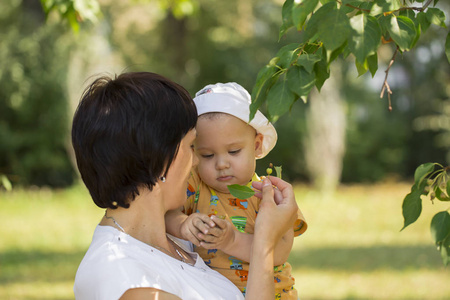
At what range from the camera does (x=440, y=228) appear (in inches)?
78.8

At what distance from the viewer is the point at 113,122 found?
183 centimetres

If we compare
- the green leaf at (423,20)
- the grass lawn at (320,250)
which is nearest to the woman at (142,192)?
the green leaf at (423,20)

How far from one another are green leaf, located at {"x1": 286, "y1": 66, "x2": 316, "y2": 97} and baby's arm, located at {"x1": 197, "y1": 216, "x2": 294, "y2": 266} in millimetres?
635

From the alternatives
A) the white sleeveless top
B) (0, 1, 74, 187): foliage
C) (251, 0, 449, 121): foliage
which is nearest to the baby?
the white sleeveless top

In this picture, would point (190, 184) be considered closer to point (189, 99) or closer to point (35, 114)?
point (189, 99)

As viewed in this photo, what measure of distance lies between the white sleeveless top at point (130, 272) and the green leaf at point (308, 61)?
771 millimetres

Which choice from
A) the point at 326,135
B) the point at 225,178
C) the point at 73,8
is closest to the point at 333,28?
the point at 225,178

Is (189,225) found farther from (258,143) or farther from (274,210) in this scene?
(258,143)

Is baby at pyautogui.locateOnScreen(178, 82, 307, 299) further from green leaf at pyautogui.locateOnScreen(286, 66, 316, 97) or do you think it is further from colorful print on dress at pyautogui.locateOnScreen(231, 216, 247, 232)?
green leaf at pyautogui.locateOnScreen(286, 66, 316, 97)

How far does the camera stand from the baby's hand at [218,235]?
201cm

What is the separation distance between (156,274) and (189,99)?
0.59 meters

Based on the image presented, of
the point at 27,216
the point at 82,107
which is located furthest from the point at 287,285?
the point at 27,216

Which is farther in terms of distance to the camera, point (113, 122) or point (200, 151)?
point (200, 151)

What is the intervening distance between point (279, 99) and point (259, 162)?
15108 mm
